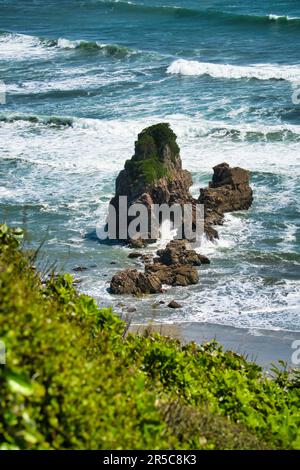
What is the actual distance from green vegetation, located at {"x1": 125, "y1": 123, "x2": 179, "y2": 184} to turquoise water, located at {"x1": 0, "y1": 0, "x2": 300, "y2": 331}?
255 cm

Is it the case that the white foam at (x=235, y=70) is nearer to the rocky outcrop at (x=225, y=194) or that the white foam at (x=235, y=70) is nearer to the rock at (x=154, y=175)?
the rocky outcrop at (x=225, y=194)

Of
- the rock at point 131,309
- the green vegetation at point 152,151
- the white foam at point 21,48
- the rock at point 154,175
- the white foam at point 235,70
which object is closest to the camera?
the rock at point 131,309

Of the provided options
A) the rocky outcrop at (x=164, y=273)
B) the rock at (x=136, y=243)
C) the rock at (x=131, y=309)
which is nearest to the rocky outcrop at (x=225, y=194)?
the rock at (x=136, y=243)

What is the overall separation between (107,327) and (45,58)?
163 ft

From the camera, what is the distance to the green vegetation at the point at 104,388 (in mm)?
9219

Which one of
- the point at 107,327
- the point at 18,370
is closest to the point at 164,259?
the point at 107,327

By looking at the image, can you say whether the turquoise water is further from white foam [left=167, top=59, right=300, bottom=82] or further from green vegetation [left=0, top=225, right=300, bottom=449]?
green vegetation [left=0, top=225, right=300, bottom=449]

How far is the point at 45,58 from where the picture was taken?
201 feet

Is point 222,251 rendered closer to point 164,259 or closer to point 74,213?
point 164,259

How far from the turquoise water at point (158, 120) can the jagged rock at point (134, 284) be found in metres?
0.40

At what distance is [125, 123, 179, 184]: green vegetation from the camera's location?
3275 cm

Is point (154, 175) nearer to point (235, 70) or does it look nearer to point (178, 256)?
point (178, 256)

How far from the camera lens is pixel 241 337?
80.8ft

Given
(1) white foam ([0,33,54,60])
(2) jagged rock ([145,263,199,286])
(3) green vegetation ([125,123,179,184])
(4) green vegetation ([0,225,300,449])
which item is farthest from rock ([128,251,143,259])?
(1) white foam ([0,33,54,60])
